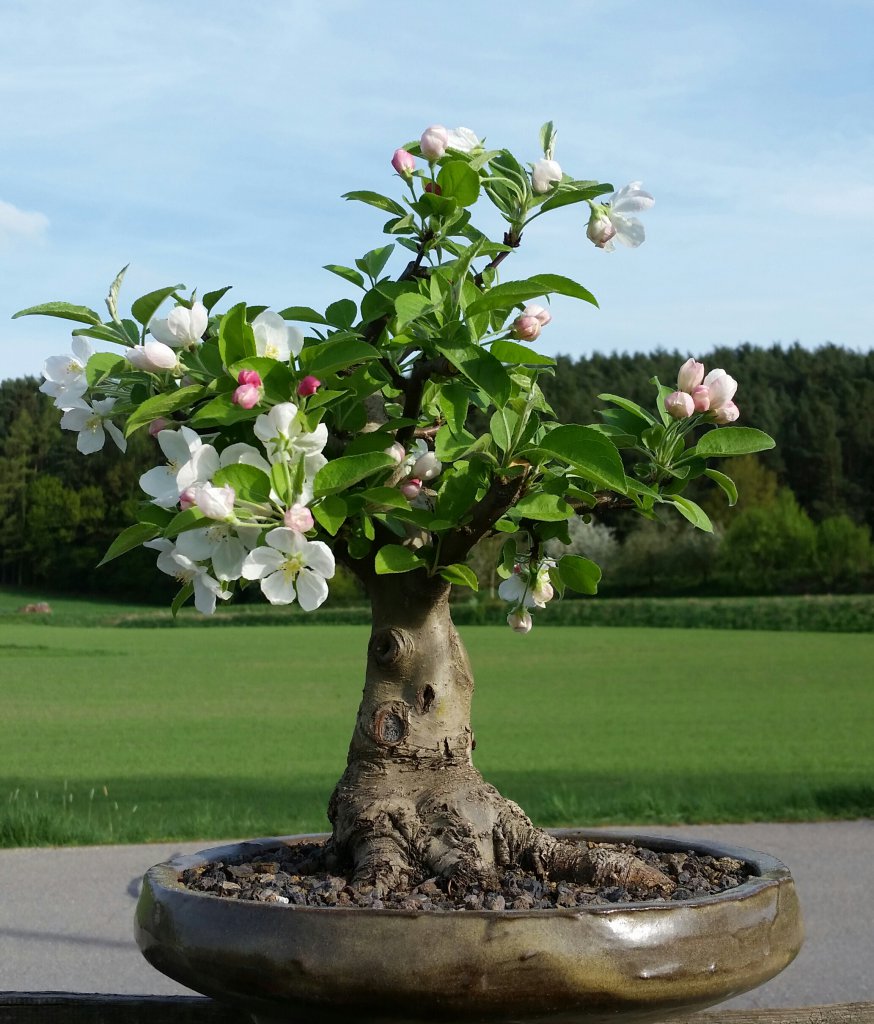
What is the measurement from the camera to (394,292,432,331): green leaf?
126 centimetres

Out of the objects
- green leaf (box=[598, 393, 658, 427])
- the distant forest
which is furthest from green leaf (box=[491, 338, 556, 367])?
the distant forest

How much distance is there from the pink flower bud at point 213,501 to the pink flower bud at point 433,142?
0.58 meters

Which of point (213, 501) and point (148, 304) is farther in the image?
point (148, 304)

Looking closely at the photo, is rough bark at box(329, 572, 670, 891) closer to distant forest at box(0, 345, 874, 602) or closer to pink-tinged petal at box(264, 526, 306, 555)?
pink-tinged petal at box(264, 526, 306, 555)

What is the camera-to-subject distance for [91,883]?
179 inches

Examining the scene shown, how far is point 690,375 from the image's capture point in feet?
4.79

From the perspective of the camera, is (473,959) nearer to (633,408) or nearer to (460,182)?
(633,408)

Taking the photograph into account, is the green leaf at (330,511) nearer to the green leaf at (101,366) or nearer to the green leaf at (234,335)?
the green leaf at (234,335)

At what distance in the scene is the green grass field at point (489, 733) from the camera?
5938 mm

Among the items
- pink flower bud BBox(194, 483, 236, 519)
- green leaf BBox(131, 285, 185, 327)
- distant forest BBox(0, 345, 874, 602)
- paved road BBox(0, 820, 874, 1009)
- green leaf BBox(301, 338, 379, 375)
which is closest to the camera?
pink flower bud BBox(194, 483, 236, 519)

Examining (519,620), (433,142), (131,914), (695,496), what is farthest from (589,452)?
(695,496)

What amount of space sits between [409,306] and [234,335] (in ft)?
0.71

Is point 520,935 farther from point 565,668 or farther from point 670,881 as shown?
point 565,668

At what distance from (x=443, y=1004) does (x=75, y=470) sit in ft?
90.8
